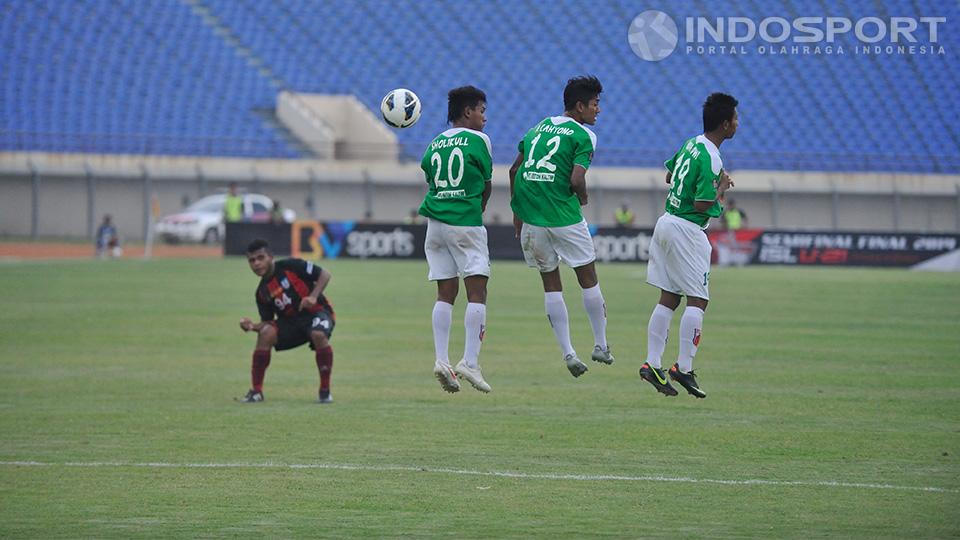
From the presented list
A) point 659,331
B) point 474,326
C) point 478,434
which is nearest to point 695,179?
point 659,331

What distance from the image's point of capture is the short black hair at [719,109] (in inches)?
432

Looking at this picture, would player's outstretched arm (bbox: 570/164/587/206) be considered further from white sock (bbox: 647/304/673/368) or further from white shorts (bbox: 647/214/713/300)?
white sock (bbox: 647/304/673/368)

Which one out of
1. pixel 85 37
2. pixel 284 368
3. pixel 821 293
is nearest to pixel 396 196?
pixel 85 37

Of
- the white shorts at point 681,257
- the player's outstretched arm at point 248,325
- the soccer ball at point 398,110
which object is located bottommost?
the player's outstretched arm at point 248,325

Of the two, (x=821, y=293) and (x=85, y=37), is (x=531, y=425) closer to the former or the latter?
(x=821, y=293)

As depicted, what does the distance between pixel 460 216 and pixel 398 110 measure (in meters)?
1.00

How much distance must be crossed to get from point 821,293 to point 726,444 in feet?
68.6

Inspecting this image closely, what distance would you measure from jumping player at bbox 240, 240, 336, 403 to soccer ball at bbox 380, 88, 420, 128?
472 centimetres

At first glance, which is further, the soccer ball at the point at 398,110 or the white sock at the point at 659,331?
the white sock at the point at 659,331

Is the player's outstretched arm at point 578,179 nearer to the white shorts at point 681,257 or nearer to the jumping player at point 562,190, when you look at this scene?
the jumping player at point 562,190

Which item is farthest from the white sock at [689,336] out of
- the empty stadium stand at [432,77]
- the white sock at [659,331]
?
the empty stadium stand at [432,77]

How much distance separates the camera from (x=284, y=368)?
1969 centimetres

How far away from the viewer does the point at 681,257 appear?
11164 mm

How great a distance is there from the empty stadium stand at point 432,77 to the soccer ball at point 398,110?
38299 mm
